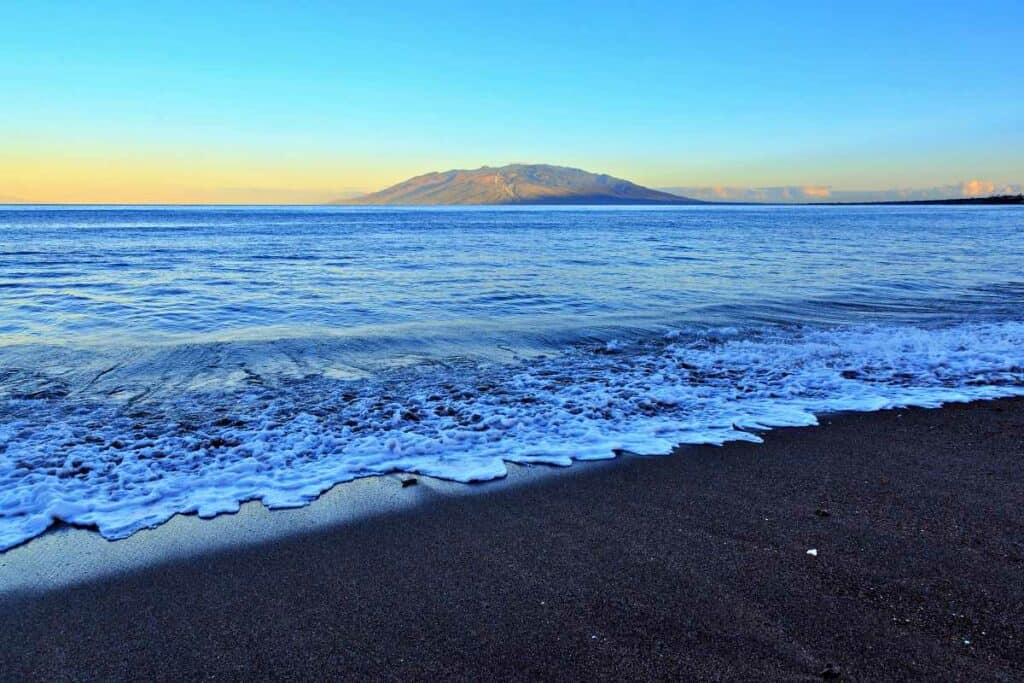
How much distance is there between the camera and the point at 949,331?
11148mm

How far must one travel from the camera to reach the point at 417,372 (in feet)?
28.8

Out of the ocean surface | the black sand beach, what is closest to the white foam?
the ocean surface

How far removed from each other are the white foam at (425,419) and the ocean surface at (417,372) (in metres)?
0.03

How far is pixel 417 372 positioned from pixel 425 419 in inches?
91.3

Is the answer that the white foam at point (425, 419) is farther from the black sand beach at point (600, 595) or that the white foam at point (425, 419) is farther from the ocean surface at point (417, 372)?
the black sand beach at point (600, 595)

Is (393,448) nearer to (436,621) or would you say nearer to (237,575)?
(237,575)

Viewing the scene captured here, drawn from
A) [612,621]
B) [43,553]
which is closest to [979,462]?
[612,621]

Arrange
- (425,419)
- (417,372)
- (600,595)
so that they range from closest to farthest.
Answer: (600,595)
(425,419)
(417,372)

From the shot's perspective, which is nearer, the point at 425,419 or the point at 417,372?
A: the point at 425,419

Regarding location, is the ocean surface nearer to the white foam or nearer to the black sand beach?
the white foam

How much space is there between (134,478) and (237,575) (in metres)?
2.05

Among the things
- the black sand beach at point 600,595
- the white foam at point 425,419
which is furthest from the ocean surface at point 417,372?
the black sand beach at point 600,595

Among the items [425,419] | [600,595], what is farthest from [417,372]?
[600,595]

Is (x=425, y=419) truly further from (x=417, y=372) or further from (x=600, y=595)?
(x=600, y=595)
